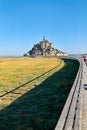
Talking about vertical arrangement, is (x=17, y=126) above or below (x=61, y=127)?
below

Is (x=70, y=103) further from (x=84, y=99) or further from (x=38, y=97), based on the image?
(x=38, y=97)

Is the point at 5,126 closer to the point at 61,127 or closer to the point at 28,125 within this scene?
the point at 28,125

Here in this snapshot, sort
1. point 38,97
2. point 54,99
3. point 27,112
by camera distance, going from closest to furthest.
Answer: point 27,112 → point 54,99 → point 38,97

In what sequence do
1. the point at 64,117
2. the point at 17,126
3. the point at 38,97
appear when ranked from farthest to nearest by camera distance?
the point at 38,97, the point at 17,126, the point at 64,117

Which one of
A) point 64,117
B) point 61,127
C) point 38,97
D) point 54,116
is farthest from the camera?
point 38,97

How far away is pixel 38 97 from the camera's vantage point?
61.5 ft

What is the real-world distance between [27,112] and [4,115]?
1114 mm

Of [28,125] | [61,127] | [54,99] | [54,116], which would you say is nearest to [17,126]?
[28,125]

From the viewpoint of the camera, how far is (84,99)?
46.7 feet

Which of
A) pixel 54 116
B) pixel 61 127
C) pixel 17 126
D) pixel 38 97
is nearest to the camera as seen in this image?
pixel 61 127

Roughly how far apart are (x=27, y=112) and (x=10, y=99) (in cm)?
432

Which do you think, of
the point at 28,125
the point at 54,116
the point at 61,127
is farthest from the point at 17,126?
the point at 61,127

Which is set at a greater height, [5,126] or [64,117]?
[64,117]

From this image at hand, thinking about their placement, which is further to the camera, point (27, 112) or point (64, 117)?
point (27, 112)
